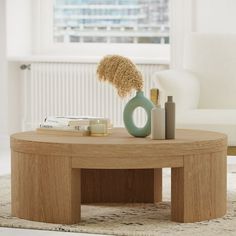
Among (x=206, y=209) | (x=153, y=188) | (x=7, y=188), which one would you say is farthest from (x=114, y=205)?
(x=7, y=188)

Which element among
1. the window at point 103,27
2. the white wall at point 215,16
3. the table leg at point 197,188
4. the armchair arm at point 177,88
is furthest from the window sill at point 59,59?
the table leg at point 197,188

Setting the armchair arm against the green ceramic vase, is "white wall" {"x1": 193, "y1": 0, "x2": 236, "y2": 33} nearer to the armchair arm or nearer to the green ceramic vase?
the armchair arm

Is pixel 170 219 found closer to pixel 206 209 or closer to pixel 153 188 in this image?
pixel 206 209

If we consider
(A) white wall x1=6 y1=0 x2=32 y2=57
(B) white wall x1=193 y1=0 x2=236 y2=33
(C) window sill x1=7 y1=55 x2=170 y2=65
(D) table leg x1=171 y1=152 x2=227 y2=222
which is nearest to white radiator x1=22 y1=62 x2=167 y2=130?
(C) window sill x1=7 y1=55 x2=170 y2=65

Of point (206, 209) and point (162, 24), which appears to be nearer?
point (206, 209)

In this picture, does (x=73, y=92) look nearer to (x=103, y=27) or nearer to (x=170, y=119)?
(x=103, y=27)

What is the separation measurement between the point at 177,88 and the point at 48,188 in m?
1.76

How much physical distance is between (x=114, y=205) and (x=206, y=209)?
549 millimetres

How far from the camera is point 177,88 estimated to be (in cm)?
459

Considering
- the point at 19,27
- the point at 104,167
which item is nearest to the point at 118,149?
the point at 104,167

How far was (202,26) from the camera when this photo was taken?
5.96m

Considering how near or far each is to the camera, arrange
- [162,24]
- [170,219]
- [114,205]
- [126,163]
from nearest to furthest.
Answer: [126,163], [170,219], [114,205], [162,24]

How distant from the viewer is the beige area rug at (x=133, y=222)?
9.65 feet

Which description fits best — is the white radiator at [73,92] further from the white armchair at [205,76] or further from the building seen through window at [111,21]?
the white armchair at [205,76]
